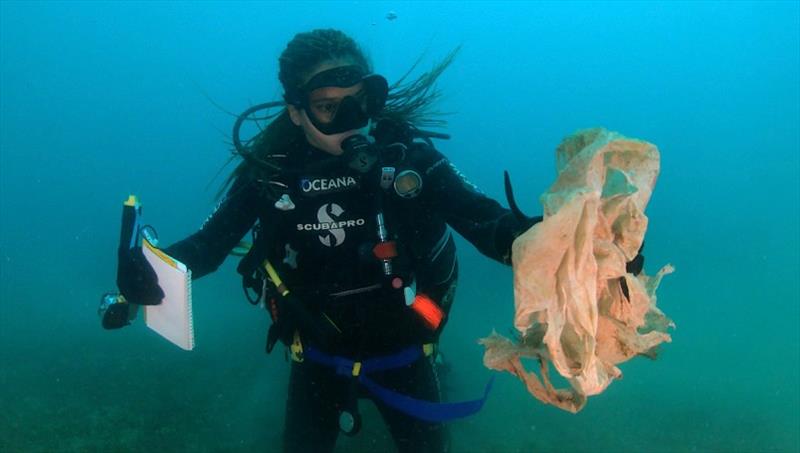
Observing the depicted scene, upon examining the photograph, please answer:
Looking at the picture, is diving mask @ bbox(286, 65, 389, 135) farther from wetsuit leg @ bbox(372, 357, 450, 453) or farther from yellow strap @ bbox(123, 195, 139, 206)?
wetsuit leg @ bbox(372, 357, 450, 453)

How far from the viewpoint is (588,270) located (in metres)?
1.67

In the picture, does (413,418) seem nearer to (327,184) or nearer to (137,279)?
(327,184)

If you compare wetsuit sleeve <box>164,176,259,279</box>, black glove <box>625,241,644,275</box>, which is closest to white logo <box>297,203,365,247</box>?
wetsuit sleeve <box>164,176,259,279</box>

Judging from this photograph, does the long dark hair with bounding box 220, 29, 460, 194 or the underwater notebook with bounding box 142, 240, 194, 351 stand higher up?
the long dark hair with bounding box 220, 29, 460, 194

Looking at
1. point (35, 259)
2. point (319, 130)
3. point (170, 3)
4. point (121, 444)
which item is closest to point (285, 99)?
point (319, 130)

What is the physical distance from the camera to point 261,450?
215 inches

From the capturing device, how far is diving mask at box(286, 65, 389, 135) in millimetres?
3062

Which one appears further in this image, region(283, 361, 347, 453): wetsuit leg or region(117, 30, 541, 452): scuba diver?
region(283, 361, 347, 453): wetsuit leg

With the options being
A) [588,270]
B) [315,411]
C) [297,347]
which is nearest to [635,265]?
[588,270]

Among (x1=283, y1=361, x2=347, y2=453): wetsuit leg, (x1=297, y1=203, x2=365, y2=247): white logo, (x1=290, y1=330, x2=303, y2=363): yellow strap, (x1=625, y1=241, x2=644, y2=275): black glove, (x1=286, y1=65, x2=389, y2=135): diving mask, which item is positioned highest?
(x1=286, y1=65, x2=389, y2=135): diving mask

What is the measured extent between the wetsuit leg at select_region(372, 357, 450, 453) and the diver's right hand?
59.5 inches

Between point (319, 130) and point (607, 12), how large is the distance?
2252 inches

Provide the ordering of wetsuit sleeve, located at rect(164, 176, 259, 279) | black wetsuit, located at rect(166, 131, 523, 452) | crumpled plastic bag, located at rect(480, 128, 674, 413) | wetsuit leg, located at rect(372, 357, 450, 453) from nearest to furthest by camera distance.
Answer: crumpled plastic bag, located at rect(480, 128, 674, 413) → wetsuit sleeve, located at rect(164, 176, 259, 279) → black wetsuit, located at rect(166, 131, 523, 452) → wetsuit leg, located at rect(372, 357, 450, 453)

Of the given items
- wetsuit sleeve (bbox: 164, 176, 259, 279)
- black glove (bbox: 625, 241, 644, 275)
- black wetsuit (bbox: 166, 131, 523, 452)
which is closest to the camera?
black glove (bbox: 625, 241, 644, 275)
